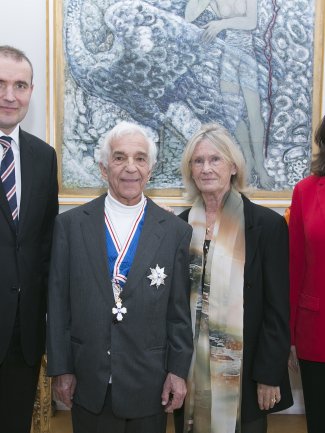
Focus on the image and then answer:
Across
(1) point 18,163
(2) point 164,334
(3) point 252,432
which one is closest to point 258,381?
(3) point 252,432

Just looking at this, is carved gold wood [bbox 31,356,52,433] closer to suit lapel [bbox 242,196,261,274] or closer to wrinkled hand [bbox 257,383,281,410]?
wrinkled hand [bbox 257,383,281,410]

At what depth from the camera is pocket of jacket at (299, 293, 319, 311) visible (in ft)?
7.13

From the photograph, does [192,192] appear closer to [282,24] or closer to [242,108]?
[242,108]

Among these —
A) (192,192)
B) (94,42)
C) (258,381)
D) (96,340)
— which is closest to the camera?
(96,340)

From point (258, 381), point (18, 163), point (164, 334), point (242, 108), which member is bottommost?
point (258, 381)

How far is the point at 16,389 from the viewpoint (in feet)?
7.13

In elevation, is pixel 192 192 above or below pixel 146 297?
above

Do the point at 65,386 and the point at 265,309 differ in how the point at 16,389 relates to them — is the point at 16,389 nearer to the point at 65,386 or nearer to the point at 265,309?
the point at 65,386

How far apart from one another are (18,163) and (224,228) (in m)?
0.87

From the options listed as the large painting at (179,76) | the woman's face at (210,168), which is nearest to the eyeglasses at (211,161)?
the woman's face at (210,168)

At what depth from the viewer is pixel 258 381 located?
2.07 m

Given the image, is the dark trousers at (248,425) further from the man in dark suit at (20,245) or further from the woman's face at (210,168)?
the woman's face at (210,168)

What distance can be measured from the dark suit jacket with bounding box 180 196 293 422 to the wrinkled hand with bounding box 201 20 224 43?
5.58 feet

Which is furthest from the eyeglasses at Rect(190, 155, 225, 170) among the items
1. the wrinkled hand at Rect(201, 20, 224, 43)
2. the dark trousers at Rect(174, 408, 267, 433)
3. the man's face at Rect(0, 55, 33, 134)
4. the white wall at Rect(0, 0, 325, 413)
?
the white wall at Rect(0, 0, 325, 413)
